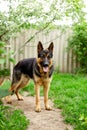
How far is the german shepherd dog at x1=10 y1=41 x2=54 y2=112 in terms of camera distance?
19.3 ft

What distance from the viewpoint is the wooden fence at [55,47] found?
12.5 m

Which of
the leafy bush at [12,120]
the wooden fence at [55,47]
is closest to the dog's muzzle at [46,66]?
the leafy bush at [12,120]

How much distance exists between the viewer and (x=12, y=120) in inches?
196

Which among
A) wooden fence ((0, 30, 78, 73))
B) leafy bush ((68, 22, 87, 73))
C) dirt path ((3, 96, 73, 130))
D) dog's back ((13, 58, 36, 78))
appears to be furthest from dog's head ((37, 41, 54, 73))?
wooden fence ((0, 30, 78, 73))

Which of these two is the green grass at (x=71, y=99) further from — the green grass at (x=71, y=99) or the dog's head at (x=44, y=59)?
the dog's head at (x=44, y=59)

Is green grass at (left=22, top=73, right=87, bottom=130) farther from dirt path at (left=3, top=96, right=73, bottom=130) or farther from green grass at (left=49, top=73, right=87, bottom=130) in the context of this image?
dirt path at (left=3, top=96, right=73, bottom=130)

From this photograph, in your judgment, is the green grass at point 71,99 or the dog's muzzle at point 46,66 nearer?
the green grass at point 71,99

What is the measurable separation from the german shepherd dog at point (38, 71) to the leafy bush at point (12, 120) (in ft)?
1.45

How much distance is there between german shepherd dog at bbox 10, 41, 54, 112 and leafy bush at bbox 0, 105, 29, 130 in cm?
44

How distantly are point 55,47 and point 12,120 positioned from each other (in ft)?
27.1

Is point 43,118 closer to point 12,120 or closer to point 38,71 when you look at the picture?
point 12,120

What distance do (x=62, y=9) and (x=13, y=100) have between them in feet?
11.6

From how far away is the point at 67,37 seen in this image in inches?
508

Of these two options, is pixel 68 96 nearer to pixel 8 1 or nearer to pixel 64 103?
pixel 64 103
